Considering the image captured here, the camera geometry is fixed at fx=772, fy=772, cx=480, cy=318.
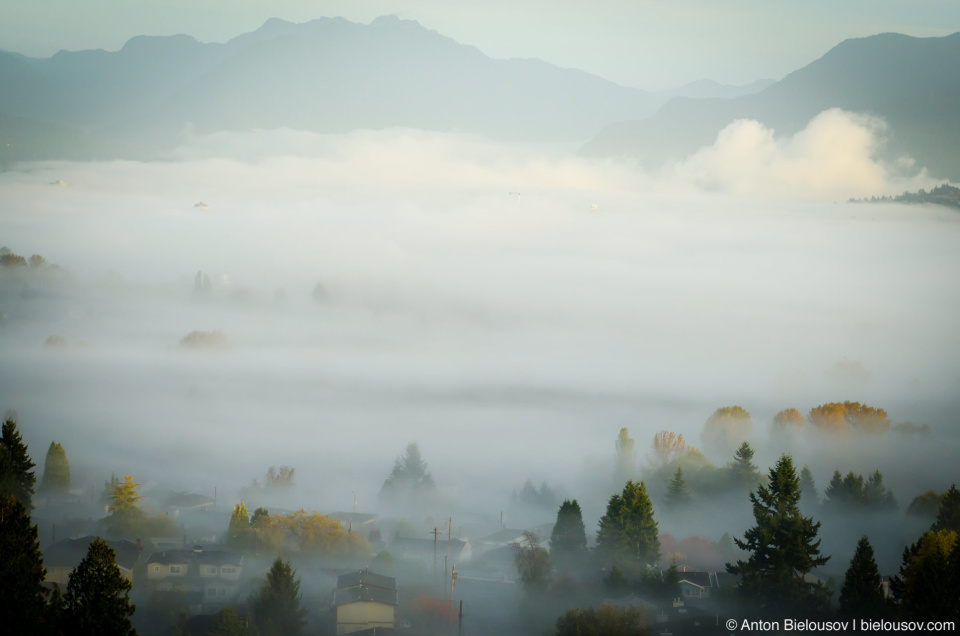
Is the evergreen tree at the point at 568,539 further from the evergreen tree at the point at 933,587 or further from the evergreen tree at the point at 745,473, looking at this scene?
the evergreen tree at the point at 933,587

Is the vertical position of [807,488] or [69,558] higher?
[807,488]

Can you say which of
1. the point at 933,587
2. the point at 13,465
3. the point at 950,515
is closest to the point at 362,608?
the point at 13,465

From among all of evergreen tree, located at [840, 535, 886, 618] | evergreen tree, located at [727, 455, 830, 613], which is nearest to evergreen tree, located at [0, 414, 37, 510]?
evergreen tree, located at [727, 455, 830, 613]

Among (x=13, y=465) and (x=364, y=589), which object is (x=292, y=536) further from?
(x=13, y=465)

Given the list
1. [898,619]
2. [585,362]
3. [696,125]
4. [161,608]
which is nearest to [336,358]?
[585,362]

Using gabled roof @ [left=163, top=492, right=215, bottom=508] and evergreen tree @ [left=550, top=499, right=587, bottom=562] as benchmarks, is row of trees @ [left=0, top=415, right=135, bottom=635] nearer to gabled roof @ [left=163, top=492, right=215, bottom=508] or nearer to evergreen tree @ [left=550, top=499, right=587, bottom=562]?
evergreen tree @ [left=550, top=499, right=587, bottom=562]

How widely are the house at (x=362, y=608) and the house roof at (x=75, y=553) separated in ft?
27.5

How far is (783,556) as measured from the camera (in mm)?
23531

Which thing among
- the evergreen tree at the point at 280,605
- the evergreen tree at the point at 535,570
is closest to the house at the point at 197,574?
the evergreen tree at the point at 280,605

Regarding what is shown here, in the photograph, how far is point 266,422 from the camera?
66.4 metres

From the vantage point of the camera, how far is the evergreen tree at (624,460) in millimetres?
46812

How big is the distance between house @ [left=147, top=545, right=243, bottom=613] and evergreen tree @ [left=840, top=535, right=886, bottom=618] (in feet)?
68.2

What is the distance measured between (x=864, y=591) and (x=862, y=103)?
133256mm

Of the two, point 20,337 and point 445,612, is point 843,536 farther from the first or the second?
point 20,337
